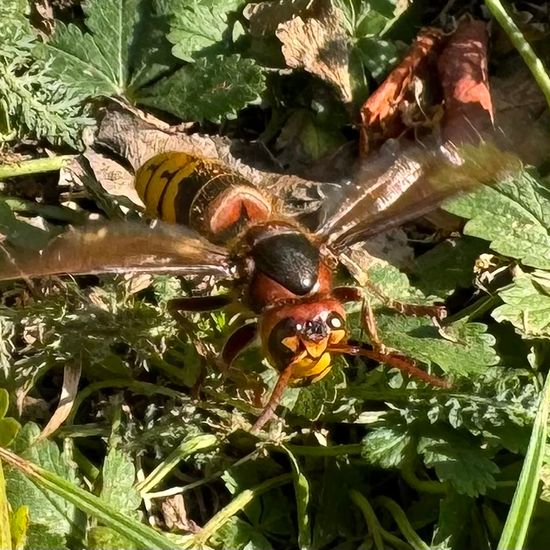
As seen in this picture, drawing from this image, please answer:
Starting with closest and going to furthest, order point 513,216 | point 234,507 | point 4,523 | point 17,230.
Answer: point 4,523, point 234,507, point 513,216, point 17,230

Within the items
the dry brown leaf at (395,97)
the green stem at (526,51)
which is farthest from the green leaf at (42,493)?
the green stem at (526,51)

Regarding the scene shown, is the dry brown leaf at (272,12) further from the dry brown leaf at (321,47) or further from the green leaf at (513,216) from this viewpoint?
the green leaf at (513,216)

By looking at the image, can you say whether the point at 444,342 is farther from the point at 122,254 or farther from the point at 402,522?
the point at 122,254

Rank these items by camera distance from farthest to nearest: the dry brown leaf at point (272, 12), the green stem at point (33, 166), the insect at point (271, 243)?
the dry brown leaf at point (272, 12) → the green stem at point (33, 166) → the insect at point (271, 243)

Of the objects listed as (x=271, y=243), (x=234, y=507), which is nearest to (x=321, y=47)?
(x=271, y=243)

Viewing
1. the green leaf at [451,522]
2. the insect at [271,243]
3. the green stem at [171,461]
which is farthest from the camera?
the green stem at [171,461]

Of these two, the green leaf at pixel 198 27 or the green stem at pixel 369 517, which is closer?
the green stem at pixel 369 517
